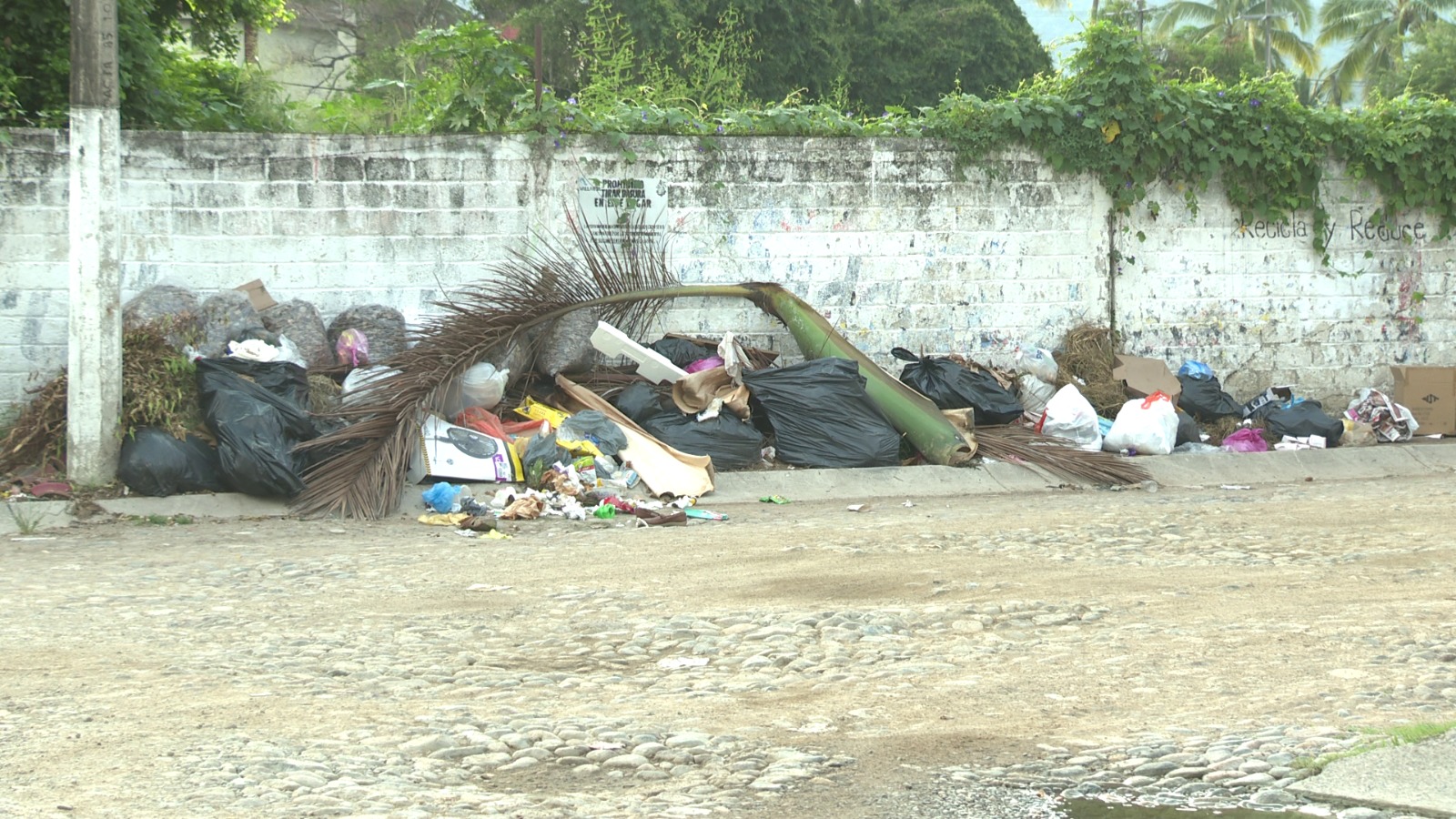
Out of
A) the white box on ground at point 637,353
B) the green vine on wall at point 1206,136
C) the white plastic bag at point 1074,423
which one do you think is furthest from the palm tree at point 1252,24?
the white box on ground at point 637,353

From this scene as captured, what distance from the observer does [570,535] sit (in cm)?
759

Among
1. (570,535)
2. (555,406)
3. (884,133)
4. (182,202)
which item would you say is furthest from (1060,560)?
(182,202)

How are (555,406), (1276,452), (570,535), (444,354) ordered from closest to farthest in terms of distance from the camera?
1. (570,535)
2. (444,354)
3. (555,406)
4. (1276,452)

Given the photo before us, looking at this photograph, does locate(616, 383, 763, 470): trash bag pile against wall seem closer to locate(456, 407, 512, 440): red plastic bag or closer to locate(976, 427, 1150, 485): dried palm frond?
locate(456, 407, 512, 440): red plastic bag

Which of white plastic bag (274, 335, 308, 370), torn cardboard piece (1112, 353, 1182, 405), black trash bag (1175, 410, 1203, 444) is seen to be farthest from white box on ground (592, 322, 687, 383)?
black trash bag (1175, 410, 1203, 444)

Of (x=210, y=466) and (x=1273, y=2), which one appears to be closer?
(x=210, y=466)

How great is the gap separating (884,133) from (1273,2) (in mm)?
50672

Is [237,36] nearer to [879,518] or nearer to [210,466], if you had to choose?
[210,466]

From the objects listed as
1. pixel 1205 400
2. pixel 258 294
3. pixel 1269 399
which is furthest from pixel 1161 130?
pixel 258 294

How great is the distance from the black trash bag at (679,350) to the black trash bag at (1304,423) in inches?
171

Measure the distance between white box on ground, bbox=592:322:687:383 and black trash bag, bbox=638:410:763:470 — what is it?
0.37m

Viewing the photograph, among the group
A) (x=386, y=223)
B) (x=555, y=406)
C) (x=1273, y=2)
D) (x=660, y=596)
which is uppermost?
(x=1273, y=2)

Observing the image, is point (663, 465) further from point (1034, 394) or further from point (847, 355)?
point (1034, 394)

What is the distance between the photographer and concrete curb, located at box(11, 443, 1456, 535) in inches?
319
